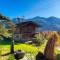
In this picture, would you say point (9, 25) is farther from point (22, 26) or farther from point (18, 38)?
point (22, 26)

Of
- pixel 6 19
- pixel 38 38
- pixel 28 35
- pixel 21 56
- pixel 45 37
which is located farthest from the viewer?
pixel 28 35

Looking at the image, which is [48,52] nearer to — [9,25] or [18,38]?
[9,25]

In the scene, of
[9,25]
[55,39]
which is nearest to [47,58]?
[55,39]

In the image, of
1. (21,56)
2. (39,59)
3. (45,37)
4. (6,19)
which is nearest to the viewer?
(39,59)

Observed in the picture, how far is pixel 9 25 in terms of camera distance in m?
20.2

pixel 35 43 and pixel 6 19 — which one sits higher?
pixel 6 19

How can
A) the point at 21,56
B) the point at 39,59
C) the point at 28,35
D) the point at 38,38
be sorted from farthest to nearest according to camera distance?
the point at 28,35 → the point at 38,38 → the point at 21,56 → the point at 39,59

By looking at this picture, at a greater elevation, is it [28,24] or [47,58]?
[28,24]

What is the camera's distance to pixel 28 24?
3984 centimetres

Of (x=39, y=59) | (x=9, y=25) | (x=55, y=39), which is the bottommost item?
(x=39, y=59)

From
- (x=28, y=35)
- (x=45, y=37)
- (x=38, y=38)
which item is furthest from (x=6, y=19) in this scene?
(x=28, y=35)

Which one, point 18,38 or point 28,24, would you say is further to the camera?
point 28,24

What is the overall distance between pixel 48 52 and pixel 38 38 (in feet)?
46.6

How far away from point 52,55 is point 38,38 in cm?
1438
